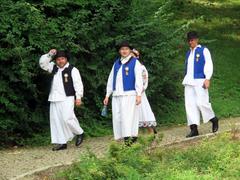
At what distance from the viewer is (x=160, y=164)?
7754 millimetres

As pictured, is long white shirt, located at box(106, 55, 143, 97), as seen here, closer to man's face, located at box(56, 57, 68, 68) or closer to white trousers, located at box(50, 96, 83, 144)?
white trousers, located at box(50, 96, 83, 144)

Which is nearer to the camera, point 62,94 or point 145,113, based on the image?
point 62,94

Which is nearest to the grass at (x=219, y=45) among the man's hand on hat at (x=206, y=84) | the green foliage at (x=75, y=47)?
the green foliage at (x=75, y=47)

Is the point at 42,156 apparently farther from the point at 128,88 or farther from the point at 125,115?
the point at 128,88

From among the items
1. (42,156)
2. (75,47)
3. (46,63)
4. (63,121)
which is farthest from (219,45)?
(42,156)

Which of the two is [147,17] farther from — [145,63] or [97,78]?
[97,78]

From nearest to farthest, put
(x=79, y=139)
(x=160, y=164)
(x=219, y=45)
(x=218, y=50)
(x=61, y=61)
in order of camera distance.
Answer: (x=160, y=164) < (x=61, y=61) < (x=79, y=139) < (x=218, y=50) < (x=219, y=45)

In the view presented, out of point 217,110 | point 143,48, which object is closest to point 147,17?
point 143,48

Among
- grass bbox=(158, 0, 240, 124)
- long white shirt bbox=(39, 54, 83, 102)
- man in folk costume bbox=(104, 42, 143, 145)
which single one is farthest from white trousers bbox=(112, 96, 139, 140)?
grass bbox=(158, 0, 240, 124)

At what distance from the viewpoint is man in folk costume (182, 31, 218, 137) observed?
1013 centimetres

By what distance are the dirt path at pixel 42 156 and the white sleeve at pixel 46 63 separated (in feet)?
4.52

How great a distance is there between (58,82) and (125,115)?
1303 mm

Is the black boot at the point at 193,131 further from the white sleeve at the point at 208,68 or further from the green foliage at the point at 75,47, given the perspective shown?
the green foliage at the point at 75,47

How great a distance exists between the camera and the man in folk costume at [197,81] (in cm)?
1013
